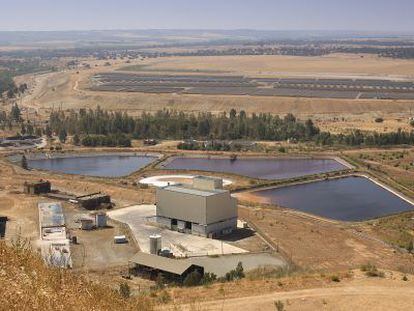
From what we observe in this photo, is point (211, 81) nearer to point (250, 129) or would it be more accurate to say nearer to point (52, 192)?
point (250, 129)

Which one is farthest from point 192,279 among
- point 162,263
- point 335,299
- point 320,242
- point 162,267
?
point 320,242

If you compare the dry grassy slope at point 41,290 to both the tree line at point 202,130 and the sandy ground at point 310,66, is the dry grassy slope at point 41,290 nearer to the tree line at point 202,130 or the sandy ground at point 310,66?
the tree line at point 202,130

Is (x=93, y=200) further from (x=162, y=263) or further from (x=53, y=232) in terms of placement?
(x=162, y=263)

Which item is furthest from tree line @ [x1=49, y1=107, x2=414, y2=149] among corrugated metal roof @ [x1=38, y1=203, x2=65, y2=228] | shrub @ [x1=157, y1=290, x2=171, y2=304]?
shrub @ [x1=157, y1=290, x2=171, y2=304]

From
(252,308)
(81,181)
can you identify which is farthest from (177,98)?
(252,308)

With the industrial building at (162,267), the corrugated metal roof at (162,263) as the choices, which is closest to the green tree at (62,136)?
the industrial building at (162,267)

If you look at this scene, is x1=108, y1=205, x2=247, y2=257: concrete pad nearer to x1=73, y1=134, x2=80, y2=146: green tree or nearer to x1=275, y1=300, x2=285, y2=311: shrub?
x1=275, y1=300, x2=285, y2=311: shrub

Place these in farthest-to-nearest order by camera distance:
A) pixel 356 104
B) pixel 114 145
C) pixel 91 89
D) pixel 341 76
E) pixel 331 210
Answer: pixel 341 76
pixel 91 89
pixel 356 104
pixel 114 145
pixel 331 210
